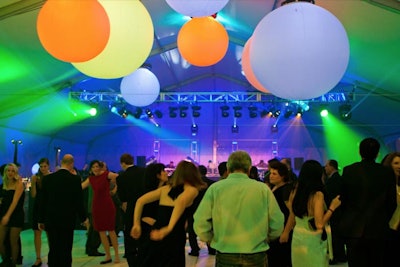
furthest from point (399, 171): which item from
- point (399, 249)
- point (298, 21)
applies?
point (298, 21)

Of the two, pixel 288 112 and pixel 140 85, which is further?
pixel 288 112

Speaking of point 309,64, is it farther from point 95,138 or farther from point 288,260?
point 95,138

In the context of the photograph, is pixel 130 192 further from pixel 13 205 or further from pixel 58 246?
pixel 13 205

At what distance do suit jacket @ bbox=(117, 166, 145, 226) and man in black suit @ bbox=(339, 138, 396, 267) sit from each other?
1.81 m

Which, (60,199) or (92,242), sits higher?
(60,199)

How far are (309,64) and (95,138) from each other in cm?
900

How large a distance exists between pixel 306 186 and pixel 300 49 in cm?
87

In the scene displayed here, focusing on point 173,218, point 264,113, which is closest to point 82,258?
point 173,218

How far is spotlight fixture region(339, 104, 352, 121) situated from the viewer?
9.17 m

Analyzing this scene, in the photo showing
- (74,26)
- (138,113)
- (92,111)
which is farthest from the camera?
(138,113)

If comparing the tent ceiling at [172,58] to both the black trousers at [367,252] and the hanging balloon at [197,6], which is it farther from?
the black trousers at [367,252]

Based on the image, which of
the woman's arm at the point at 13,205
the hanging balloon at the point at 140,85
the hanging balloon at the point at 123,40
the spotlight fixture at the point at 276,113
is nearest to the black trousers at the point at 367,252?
the hanging balloon at the point at 123,40

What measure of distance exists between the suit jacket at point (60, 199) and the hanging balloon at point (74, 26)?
57.3 inches

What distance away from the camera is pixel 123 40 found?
105 inches
